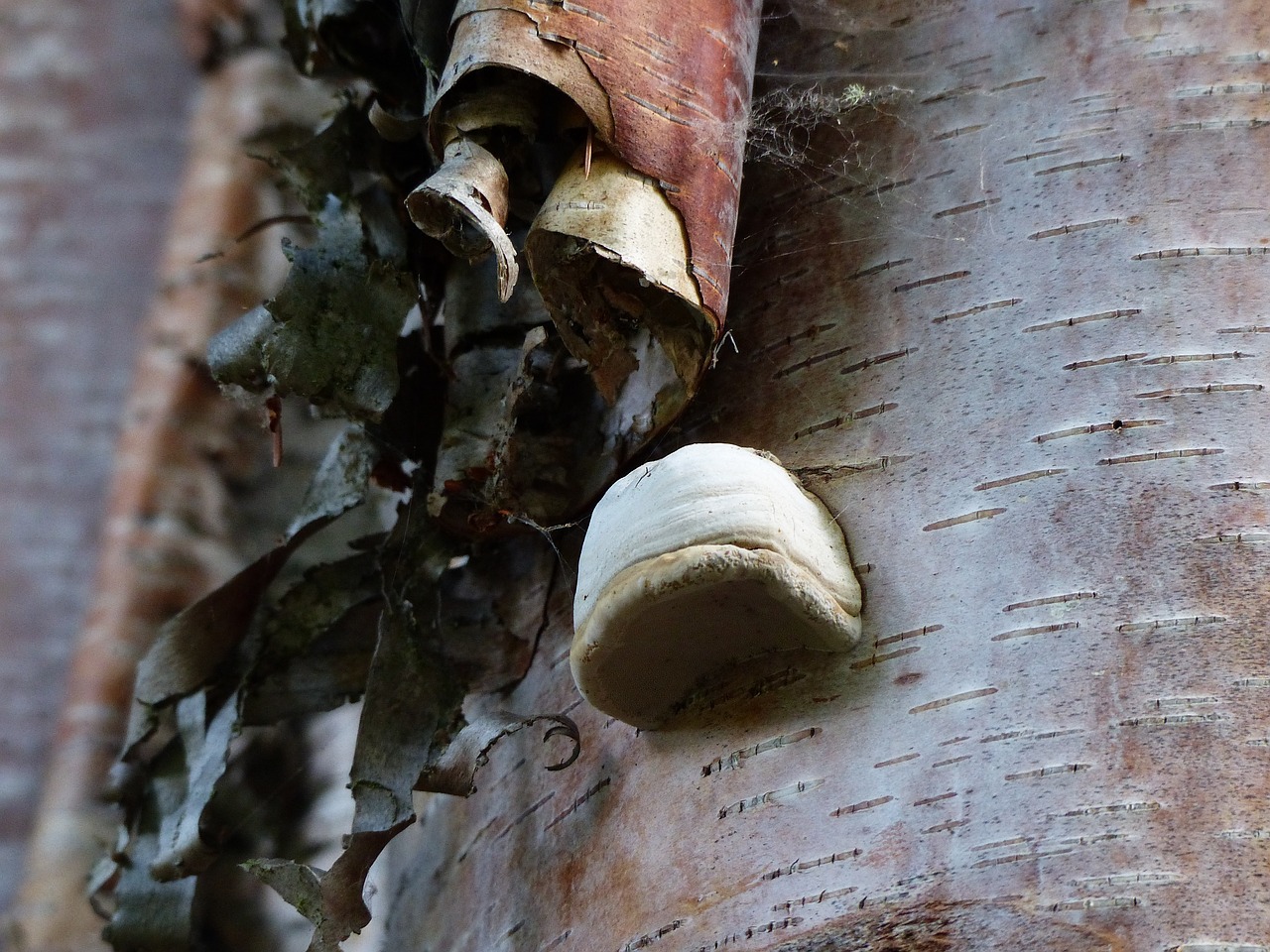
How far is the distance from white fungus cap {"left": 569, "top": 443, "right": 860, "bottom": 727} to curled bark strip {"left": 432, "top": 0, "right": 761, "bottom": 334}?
0.13 m

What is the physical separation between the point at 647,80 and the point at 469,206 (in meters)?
0.15

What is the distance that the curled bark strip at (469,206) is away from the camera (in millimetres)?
780

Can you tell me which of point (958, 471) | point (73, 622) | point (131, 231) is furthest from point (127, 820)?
point (131, 231)

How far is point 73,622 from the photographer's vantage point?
1.64 metres

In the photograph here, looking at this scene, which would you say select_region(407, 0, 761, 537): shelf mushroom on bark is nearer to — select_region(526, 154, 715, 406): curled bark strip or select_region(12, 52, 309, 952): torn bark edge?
select_region(526, 154, 715, 406): curled bark strip

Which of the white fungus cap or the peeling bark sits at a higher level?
the peeling bark

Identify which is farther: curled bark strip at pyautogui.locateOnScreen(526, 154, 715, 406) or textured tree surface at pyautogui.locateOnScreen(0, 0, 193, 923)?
textured tree surface at pyautogui.locateOnScreen(0, 0, 193, 923)

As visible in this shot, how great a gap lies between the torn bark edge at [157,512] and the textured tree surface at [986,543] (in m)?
0.61

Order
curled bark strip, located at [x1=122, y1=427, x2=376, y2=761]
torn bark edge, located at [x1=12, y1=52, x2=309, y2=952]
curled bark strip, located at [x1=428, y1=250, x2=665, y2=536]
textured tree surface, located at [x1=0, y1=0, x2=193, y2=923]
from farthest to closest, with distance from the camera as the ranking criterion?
textured tree surface, located at [x1=0, y1=0, x2=193, y2=923], torn bark edge, located at [x1=12, y1=52, x2=309, y2=952], curled bark strip, located at [x1=122, y1=427, x2=376, y2=761], curled bark strip, located at [x1=428, y1=250, x2=665, y2=536]

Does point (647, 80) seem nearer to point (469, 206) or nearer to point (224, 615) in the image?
point (469, 206)

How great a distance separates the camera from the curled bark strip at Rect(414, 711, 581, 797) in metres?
0.86

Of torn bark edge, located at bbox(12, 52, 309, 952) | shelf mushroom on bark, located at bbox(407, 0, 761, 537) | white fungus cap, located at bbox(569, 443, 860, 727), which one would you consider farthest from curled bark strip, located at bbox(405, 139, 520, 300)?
torn bark edge, located at bbox(12, 52, 309, 952)

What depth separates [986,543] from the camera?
0.76 m

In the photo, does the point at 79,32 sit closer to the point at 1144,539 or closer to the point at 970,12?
the point at 970,12
